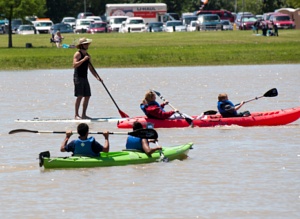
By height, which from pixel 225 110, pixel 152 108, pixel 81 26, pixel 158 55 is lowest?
pixel 81 26

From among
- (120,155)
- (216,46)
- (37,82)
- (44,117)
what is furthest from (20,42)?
(120,155)

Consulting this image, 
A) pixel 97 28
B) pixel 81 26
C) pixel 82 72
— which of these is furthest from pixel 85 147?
pixel 81 26

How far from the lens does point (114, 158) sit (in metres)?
17.1

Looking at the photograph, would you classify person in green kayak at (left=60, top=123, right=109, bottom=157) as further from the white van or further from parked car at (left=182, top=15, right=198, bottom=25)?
the white van

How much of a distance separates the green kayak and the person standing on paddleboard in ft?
20.9

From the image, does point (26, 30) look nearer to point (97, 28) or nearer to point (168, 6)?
point (97, 28)

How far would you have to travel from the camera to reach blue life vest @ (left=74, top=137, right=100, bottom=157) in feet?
55.0

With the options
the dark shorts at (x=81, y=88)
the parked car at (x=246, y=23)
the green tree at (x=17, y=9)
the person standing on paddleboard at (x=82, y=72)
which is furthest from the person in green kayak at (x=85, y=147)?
the parked car at (x=246, y=23)

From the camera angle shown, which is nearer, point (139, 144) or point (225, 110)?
point (139, 144)

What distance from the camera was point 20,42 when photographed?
6969 cm

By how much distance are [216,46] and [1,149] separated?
3630 centimetres

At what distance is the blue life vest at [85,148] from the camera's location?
660 inches

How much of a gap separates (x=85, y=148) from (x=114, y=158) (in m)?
0.54

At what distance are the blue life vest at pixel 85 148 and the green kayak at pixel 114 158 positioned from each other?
0.10 m
